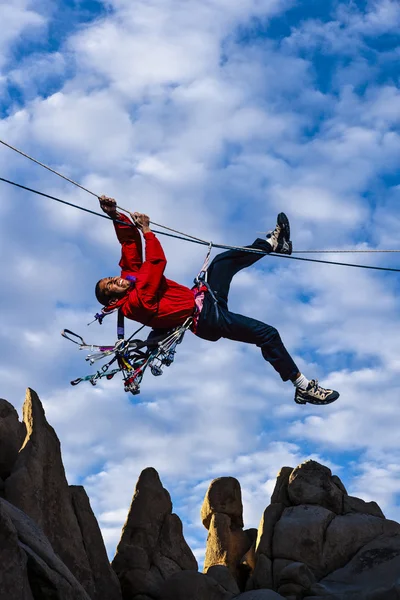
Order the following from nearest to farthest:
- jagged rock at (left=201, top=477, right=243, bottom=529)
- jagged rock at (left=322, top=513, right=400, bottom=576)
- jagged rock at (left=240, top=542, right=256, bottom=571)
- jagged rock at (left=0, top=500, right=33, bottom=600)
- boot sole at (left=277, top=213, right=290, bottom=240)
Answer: jagged rock at (left=0, top=500, right=33, bottom=600), boot sole at (left=277, top=213, right=290, bottom=240), jagged rock at (left=322, top=513, right=400, bottom=576), jagged rock at (left=240, top=542, right=256, bottom=571), jagged rock at (left=201, top=477, right=243, bottom=529)

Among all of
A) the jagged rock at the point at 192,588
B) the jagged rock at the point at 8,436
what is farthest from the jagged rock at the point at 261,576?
the jagged rock at the point at 8,436

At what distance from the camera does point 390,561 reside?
2188 cm

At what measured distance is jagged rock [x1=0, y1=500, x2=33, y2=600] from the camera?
505 inches

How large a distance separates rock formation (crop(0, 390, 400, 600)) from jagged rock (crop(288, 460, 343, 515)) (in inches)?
0.9

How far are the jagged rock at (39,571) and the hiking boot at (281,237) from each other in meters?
6.11

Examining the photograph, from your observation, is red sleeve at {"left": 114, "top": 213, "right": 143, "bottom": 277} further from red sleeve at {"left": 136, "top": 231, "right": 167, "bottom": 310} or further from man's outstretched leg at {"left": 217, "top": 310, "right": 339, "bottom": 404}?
man's outstretched leg at {"left": 217, "top": 310, "right": 339, "bottom": 404}

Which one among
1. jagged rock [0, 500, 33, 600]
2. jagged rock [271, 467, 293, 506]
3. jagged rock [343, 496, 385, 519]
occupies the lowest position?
jagged rock [0, 500, 33, 600]

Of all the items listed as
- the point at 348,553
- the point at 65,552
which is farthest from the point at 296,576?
the point at 65,552

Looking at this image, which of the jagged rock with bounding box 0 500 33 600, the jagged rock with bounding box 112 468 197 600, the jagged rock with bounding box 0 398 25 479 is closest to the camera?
the jagged rock with bounding box 0 500 33 600

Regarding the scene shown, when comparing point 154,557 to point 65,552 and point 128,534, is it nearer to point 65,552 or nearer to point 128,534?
point 128,534

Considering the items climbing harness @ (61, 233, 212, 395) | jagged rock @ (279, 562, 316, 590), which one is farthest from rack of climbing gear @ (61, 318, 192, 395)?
jagged rock @ (279, 562, 316, 590)

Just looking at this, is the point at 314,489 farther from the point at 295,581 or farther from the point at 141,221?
the point at 141,221

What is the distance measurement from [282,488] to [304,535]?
1905 millimetres

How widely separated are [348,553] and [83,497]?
6.52m
